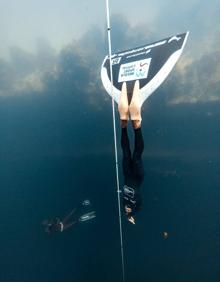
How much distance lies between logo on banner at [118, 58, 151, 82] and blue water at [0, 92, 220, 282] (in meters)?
0.63

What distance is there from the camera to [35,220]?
360 centimetres

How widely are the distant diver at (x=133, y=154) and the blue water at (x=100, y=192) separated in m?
0.58

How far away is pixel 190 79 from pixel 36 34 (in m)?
1.71

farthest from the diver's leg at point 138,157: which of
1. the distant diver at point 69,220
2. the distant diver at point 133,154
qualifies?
the distant diver at point 69,220

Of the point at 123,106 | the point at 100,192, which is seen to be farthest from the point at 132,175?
the point at 100,192

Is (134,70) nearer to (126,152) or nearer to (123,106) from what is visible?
(123,106)

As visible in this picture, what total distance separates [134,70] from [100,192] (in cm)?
163

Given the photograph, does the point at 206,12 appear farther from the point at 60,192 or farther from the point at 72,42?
the point at 60,192

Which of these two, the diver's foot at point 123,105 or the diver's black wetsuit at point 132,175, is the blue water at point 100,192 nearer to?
the diver's black wetsuit at point 132,175

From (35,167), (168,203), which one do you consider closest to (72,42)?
(35,167)

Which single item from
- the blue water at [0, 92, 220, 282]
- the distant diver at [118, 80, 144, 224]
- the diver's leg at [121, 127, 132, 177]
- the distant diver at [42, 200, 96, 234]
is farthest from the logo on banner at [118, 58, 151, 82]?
the distant diver at [42, 200, 96, 234]

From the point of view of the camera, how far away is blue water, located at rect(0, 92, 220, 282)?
9.34 feet

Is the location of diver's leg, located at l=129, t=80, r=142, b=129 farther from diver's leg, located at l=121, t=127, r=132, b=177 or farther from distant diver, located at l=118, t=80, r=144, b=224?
diver's leg, located at l=121, t=127, r=132, b=177

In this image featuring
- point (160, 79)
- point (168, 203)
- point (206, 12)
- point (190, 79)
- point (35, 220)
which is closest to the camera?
point (160, 79)
